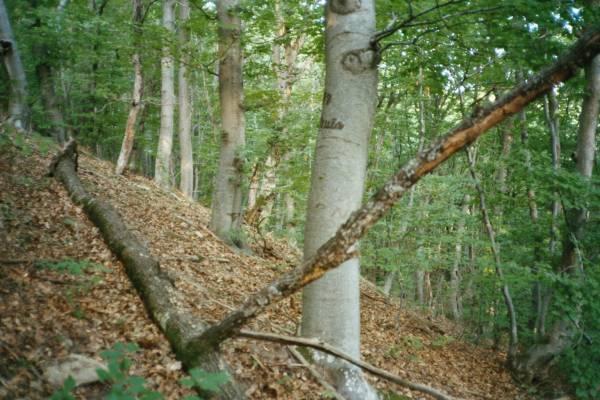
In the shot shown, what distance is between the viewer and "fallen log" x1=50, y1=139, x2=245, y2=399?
3.40 metres

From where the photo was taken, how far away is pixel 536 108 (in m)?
A: 9.57

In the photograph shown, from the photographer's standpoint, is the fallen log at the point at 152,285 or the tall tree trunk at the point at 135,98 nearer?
the fallen log at the point at 152,285

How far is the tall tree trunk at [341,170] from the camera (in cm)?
393

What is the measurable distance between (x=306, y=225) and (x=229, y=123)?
478cm

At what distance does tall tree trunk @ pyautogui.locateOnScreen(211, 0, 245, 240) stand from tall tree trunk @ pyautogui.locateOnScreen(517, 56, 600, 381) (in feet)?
20.1

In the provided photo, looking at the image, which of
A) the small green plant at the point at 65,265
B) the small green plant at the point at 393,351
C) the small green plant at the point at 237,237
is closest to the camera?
the small green plant at the point at 65,265

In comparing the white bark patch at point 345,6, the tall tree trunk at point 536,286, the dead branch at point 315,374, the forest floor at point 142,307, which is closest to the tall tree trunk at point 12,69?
the forest floor at point 142,307

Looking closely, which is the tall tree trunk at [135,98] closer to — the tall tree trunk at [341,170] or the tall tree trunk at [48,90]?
the tall tree trunk at [48,90]

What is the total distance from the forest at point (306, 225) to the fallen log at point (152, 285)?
29 mm

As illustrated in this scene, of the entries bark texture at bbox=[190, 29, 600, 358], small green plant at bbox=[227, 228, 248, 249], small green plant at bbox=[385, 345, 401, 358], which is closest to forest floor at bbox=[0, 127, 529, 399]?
small green plant at bbox=[385, 345, 401, 358]

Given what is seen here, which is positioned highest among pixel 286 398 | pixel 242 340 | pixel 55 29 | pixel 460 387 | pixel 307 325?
pixel 55 29

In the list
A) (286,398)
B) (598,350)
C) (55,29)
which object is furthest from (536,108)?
(55,29)

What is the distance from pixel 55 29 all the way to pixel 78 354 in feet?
30.0

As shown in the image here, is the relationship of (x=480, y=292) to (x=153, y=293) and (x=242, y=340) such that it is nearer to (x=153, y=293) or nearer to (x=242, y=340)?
(x=242, y=340)
